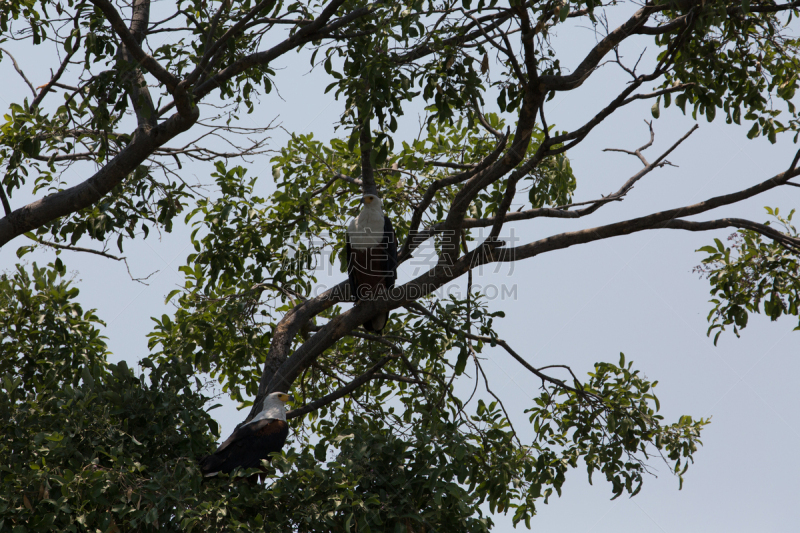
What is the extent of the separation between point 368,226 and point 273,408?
139cm

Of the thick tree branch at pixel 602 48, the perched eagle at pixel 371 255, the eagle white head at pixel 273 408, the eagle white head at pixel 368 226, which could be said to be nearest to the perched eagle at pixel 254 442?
the eagle white head at pixel 273 408

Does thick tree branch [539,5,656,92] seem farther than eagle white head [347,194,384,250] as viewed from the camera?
No

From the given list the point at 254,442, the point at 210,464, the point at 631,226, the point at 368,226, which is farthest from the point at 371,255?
the point at 210,464

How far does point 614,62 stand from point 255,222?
272cm

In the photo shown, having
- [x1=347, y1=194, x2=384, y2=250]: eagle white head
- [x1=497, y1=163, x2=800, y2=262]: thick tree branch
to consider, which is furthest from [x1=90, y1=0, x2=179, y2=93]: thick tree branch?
[x1=497, y1=163, x2=800, y2=262]: thick tree branch

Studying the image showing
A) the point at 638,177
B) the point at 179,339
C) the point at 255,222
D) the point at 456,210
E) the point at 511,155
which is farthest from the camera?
the point at 255,222

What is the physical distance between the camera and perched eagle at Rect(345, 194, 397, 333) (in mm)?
4379

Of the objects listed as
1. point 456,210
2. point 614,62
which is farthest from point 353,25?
point 614,62

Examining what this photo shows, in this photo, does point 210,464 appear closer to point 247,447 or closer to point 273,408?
point 247,447

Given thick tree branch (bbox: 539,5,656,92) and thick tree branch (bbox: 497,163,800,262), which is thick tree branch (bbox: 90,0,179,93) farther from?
thick tree branch (bbox: 497,163,800,262)

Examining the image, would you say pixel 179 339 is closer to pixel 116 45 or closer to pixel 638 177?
pixel 116 45

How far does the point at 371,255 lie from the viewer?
4480 mm

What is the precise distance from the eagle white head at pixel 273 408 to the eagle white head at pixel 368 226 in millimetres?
1195

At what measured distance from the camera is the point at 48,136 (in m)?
3.62
